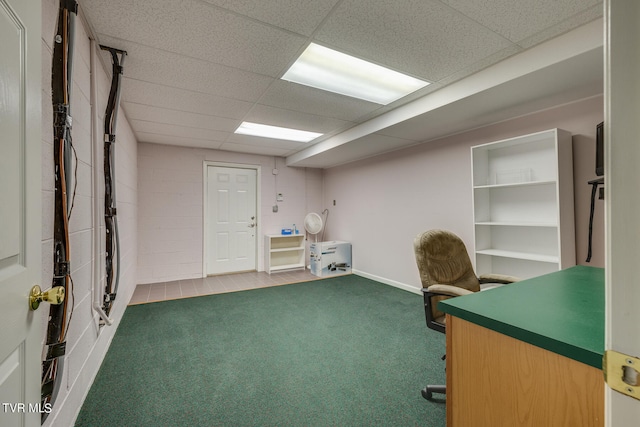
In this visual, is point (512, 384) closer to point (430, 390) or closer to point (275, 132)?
point (430, 390)

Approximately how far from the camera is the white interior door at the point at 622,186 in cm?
42

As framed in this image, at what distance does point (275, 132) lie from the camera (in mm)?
3842

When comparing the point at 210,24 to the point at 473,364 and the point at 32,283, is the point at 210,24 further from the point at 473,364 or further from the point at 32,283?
the point at 473,364

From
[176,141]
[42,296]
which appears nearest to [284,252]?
[176,141]

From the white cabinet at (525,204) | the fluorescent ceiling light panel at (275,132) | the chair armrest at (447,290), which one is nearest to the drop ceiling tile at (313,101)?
the fluorescent ceiling light panel at (275,132)

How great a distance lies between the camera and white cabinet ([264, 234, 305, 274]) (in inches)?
200

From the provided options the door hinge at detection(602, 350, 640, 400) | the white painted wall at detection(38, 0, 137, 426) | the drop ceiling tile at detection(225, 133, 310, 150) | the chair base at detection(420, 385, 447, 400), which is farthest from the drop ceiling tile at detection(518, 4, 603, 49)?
the drop ceiling tile at detection(225, 133, 310, 150)

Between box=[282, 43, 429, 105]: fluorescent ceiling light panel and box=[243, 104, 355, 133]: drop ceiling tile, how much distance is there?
65 centimetres

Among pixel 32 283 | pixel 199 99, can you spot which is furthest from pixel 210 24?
pixel 32 283

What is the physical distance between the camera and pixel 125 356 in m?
2.19

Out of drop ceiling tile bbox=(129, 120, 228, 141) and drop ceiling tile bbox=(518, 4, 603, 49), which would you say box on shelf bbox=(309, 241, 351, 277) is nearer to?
drop ceiling tile bbox=(129, 120, 228, 141)

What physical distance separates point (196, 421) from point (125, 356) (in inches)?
44.0

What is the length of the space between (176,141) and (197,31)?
2.93 meters

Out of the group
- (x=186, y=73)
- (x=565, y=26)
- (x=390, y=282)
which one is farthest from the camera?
(x=390, y=282)
